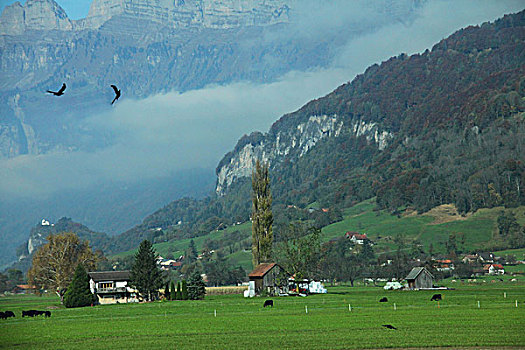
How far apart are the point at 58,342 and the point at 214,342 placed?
10412 millimetres

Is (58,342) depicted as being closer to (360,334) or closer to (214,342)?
(214,342)

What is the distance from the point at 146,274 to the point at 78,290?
42.0 feet

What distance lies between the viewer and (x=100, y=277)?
393 feet

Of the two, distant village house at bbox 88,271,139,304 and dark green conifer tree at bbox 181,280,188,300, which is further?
distant village house at bbox 88,271,139,304

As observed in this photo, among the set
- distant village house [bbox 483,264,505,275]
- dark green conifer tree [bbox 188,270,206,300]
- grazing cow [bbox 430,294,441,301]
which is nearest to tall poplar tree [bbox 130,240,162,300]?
dark green conifer tree [bbox 188,270,206,300]

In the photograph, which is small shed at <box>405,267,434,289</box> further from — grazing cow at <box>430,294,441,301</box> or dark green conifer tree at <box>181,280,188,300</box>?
dark green conifer tree at <box>181,280,188,300</box>

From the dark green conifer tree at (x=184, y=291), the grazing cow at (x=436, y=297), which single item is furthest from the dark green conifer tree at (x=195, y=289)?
the grazing cow at (x=436, y=297)

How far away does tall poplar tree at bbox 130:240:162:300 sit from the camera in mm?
106750

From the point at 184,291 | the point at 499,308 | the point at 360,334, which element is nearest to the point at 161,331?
the point at 360,334

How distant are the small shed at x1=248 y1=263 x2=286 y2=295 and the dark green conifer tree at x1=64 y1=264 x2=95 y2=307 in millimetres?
26838

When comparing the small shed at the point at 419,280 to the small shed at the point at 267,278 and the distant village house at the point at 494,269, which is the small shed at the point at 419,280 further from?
the distant village house at the point at 494,269

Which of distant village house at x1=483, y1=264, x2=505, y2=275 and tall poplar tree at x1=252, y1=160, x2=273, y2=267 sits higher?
tall poplar tree at x1=252, y1=160, x2=273, y2=267

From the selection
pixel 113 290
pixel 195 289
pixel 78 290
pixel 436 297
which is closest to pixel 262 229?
pixel 195 289

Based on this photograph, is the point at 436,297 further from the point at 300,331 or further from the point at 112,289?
the point at 112,289
